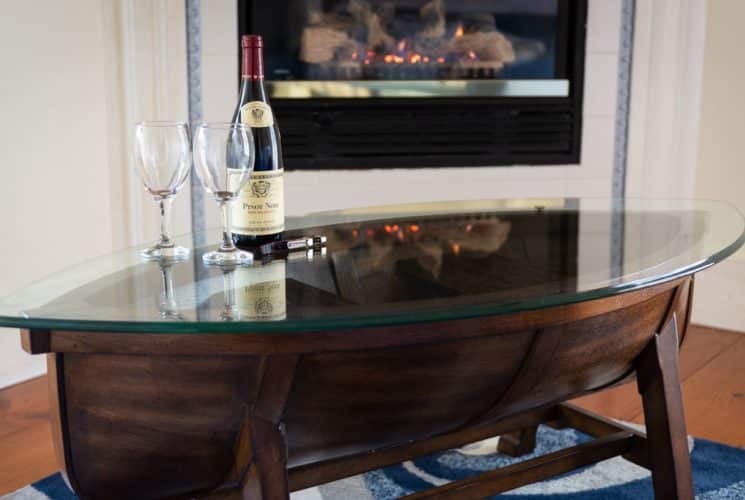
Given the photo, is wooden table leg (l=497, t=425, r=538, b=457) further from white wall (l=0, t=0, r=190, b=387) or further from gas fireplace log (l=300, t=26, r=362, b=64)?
gas fireplace log (l=300, t=26, r=362, b=64)

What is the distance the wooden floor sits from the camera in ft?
6.07

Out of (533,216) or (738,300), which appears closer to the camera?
(533,216)

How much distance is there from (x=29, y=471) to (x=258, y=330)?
1134 mm

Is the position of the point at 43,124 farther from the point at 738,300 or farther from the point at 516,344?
the point at 738,300

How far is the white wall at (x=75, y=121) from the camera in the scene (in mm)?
2186

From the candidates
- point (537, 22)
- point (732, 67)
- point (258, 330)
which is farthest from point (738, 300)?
point (258, 330)

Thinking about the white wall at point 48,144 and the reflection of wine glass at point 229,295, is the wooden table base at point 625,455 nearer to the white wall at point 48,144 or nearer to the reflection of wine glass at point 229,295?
the reflection of wine glass at point 229,295

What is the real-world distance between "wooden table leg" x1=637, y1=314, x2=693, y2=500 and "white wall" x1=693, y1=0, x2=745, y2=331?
1518 mm

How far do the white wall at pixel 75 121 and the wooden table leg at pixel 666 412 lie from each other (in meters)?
1.51

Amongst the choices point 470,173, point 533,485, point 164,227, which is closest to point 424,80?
point 470,173

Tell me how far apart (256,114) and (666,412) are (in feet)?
2.37

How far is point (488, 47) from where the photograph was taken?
2803 mm

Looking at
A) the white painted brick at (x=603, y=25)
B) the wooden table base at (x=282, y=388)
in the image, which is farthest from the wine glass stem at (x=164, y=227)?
the white painted brick at (x=603, y=25)

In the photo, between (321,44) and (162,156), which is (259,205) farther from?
(321,44)
